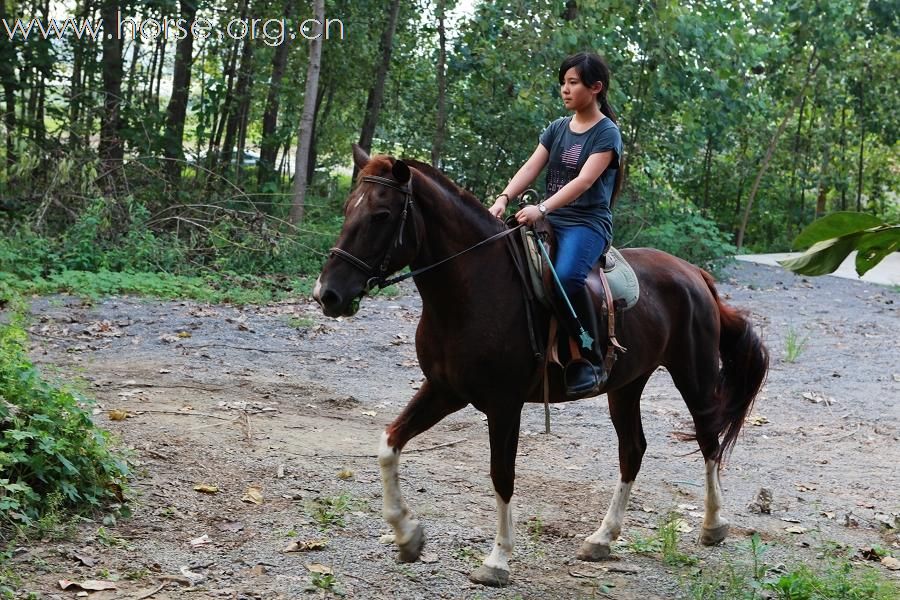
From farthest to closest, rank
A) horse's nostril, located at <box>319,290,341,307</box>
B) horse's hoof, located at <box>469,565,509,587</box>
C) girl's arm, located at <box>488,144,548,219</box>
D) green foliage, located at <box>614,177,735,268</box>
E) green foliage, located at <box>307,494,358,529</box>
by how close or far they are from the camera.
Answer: green foliage, located at <box>614,177,735,268</box> < green foliage, located at <box>307,494,358,529</box> < girl's arm, located at <box>488,144,548,219</box> < horse's hoof, located at <box>469,565,509,587</box> < horse's nostril, located at <box>319,290,341,307</box>

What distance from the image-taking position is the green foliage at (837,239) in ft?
8.02

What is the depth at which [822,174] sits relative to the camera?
22.2m

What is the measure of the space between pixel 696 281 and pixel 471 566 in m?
2.16

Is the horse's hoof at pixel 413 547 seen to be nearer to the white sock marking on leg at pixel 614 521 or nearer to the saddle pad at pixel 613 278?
the white sock marking on leg at pixel 614 521

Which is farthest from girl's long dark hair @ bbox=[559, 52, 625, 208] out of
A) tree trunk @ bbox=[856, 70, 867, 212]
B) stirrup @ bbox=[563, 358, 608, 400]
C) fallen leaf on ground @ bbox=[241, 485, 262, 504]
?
tree trunk @ bbox=[856, 70, 867, 212]

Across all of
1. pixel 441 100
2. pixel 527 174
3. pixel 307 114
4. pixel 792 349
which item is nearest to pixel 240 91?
pixel 441 100

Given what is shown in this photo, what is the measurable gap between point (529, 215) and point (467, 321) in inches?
24.0

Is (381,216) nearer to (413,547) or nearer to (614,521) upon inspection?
(413,547)

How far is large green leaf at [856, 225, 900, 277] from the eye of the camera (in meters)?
2.58

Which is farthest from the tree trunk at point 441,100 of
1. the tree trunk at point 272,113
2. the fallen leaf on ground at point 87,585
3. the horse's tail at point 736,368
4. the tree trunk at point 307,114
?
the fallen leaf on ground at point 87,585

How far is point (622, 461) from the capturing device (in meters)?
5.32

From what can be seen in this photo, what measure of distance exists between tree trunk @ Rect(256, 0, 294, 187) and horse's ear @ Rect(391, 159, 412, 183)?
12.9 m

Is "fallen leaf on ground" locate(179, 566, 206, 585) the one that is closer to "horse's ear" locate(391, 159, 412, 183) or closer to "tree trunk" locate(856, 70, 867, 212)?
"horse's ear" locate(391, 159, 412, 183)

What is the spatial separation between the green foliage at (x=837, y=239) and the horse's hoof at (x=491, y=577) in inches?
97.1
